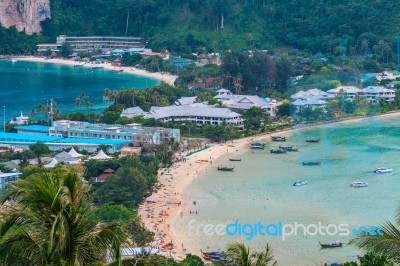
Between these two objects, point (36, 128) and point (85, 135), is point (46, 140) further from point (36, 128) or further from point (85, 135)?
point (36, 128)

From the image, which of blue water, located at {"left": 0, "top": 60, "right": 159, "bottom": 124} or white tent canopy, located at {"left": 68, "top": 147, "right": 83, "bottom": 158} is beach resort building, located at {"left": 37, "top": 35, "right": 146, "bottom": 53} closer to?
blue water, located at {"left": 0, "top": 60, "right": 159, "bottom": 124}

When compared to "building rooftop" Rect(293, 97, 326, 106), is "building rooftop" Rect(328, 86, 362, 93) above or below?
above

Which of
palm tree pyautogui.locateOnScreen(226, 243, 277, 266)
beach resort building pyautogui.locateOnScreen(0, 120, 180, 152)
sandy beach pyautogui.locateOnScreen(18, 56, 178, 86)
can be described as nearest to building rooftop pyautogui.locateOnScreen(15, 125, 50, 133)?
beach resort building pyautogui.locateOnScreen(0, 120, 180, 152)

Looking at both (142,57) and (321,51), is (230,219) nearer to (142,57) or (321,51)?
(321,51)

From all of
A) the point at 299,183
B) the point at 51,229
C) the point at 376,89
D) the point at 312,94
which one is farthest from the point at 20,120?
the point at 51,229

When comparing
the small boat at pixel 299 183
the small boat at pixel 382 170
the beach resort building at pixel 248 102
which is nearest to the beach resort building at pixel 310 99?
the beach resort building at pixel 248 102

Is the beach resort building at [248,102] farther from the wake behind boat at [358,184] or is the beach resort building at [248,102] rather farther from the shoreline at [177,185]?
the wake behind boat at [358,184]
